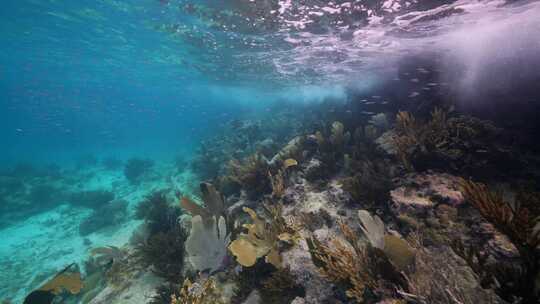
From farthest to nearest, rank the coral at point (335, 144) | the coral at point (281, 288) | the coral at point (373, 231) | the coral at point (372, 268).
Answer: the coral at point (335, 144), the coral at point (281, 288), the coral at point (373, 231), the coral at point (372, 268)

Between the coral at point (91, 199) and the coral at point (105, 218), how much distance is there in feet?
7.50

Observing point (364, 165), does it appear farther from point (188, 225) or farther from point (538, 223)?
point (188, 225)

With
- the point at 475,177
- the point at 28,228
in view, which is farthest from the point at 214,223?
the point at 28,228

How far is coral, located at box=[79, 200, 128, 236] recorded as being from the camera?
15.1 m

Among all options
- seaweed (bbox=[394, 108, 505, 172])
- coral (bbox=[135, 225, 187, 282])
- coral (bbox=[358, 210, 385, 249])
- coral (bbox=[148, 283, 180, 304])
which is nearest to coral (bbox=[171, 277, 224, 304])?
coral (bbox=[148, 283, 180, 304])

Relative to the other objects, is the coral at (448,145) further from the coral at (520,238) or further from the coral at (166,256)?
the coral at (166,256)

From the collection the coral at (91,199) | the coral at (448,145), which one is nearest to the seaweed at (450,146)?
the coral at (448,145)

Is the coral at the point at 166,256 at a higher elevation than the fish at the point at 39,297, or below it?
below

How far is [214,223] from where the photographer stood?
502 centimetres

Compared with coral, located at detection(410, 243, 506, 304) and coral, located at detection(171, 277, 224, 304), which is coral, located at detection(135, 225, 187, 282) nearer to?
coral, located at detection(171, 277, 224, 304)

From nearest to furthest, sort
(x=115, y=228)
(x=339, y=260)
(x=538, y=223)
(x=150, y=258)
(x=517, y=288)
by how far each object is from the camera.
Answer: (x=517, y=288) < (x=538, y=223) < (x=339, y=260) < (x=150, y=258) < (x=115, y=228)

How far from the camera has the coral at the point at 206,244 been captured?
15.6ft

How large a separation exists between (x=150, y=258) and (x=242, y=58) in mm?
18203

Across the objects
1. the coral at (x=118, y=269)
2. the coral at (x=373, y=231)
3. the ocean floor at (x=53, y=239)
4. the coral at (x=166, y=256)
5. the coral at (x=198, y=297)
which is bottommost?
the ocean floor at (x=53, y=239)
